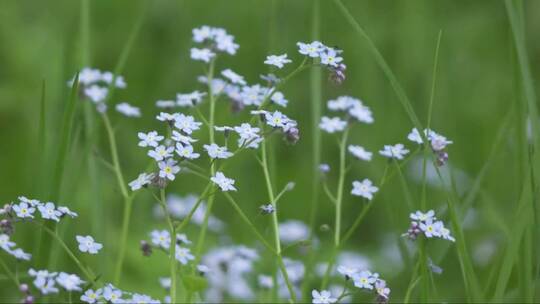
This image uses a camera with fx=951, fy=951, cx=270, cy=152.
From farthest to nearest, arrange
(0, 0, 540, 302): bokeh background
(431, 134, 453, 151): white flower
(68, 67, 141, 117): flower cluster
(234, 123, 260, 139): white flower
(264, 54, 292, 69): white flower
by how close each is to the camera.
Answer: (0, 0, 540, 302): bokeh background
(68, 67, 141, 117): flower cluster
(431, 134, 453, 151): white flower
(264, 54, 292, 69): white flower
(234, 123, 260, 139): white flower

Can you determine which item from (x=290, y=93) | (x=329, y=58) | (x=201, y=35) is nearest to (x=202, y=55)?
(x=201, y=35)

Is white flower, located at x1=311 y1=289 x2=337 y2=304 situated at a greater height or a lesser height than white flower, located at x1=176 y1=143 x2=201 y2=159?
lesser

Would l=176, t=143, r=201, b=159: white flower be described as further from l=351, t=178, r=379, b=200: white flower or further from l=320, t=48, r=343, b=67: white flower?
l=351, t=178, r=379, b=200: white flower

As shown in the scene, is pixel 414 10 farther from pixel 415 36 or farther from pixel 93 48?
pixel 93 48

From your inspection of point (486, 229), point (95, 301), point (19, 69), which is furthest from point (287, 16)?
point (95, 301)

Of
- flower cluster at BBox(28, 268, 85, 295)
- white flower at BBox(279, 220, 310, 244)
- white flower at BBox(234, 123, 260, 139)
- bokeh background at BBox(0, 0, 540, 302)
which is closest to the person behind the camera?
flower cluster at BBox(28, 268, 85, 295)

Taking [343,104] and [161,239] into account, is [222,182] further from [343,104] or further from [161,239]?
[343,104]

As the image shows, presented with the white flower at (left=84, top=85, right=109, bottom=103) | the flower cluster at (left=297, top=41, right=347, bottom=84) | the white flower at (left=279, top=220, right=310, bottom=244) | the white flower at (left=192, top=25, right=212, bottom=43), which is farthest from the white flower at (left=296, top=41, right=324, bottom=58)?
the white flower at (left=279, top=220, right=310, bottom=244)
